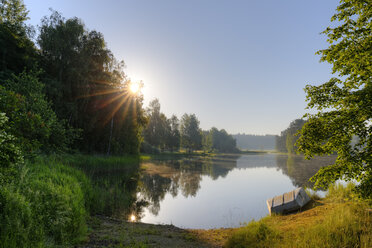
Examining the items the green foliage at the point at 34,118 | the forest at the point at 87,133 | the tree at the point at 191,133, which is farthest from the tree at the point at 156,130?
the green foliage at the point at 34,118

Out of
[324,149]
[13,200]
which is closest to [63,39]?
[13,200]

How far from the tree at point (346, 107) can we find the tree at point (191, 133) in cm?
7039

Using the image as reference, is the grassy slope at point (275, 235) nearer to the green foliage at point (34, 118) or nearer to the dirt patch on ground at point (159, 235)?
the dirt patch on ground at point (159, 235)

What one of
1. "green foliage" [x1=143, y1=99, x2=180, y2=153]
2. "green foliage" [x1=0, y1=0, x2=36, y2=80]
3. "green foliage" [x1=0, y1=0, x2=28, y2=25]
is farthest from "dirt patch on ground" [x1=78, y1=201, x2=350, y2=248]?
"green foliage" [x1=143, y1=99, x2=180, y2=153]

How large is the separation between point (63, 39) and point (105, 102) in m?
8.09

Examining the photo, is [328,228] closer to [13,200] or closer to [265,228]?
[265,228]

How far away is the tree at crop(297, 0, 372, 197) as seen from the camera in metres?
4.60

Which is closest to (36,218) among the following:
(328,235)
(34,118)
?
(328,235)

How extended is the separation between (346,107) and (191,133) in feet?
234

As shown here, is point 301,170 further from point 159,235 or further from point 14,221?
point 14,221

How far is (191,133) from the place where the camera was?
249 ft

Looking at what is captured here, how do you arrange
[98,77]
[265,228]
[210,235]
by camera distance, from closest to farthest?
1. [265,228]
2. [210,235]
3. [98,77]

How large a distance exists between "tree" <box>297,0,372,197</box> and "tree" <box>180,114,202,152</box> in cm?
7039

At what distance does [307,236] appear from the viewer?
A: 4621 mm
